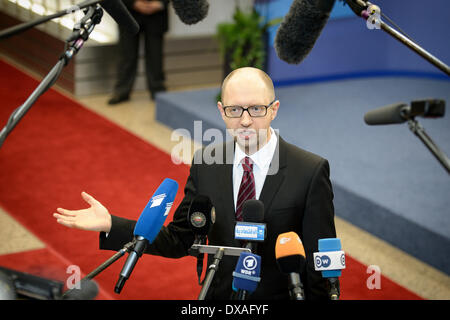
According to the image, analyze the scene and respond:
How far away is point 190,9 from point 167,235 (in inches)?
26.6

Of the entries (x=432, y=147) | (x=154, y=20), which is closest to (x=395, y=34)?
(x=432, y=147)

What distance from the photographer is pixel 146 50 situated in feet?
24.4

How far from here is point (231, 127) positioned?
1855 millimetres

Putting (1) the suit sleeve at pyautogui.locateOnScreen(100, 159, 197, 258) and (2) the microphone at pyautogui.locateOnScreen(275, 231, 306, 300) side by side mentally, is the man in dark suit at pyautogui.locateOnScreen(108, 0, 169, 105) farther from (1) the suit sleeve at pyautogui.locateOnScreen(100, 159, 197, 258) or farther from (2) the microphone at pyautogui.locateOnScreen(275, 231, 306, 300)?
(2) the microphone at pyautogui.locateOnScreen(275, 231, 306, 300)

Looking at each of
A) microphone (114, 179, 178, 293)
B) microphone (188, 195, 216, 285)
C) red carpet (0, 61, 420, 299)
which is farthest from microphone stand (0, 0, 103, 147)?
red carpet (0, 61, 420, 299)

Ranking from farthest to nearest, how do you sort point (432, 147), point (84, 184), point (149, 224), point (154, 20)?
1. point (154, 20)
2. point (84, 184)
3. point (149, 224)
4. point (432, 147)

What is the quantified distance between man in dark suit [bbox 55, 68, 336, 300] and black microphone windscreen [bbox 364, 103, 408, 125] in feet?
1.31

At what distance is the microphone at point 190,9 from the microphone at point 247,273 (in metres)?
0.71

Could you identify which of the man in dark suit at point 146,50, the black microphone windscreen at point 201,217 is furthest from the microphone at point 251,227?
the man in dark suit at point 146,50

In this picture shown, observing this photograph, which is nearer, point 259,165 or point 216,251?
point 216,251

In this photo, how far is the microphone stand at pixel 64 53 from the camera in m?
1.38

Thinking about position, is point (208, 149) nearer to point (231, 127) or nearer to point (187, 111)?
point (231, 127)

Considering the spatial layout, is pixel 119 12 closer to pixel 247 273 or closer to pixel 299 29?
pixel 299 29
